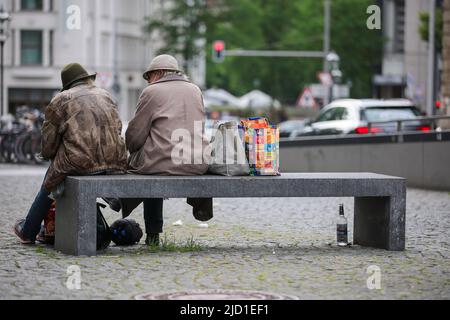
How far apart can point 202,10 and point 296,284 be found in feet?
243

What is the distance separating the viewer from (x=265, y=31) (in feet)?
267

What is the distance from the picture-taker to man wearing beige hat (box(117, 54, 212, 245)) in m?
10.7

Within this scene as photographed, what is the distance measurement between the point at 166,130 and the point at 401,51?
220 feet

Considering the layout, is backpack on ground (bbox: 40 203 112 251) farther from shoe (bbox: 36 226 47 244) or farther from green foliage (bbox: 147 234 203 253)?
green foliage (bbox: 147 234 203 253)

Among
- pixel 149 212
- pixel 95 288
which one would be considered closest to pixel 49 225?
pixel 149 212

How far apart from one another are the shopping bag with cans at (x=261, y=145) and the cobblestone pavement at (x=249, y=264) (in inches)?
29.8

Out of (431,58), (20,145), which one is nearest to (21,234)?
(20,145)

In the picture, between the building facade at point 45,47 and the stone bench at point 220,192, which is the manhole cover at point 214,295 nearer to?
the stone bench at point 220,192

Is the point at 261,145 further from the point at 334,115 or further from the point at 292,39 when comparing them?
the point at 292,39

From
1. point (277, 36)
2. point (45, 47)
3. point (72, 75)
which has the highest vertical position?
point (277, 36)

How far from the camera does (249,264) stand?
996cm

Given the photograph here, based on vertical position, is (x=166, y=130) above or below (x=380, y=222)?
above
